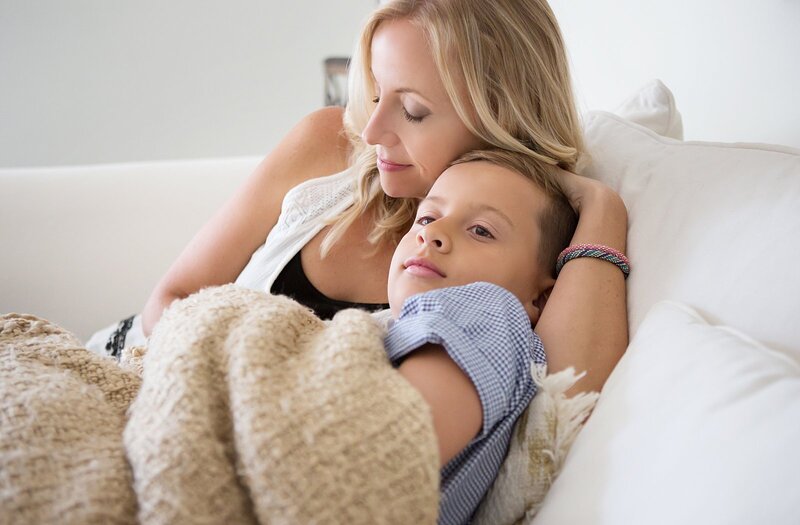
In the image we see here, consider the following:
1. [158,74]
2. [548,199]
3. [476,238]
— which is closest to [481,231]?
[476,238]

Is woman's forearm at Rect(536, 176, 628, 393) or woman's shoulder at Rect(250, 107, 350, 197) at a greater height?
woman's shoulder at Rect(250, 107, 350, 197)

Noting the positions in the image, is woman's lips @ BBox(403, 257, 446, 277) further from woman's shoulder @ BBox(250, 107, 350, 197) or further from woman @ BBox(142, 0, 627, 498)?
woman's shoulder @ BBox(250, 107, 350, 197)

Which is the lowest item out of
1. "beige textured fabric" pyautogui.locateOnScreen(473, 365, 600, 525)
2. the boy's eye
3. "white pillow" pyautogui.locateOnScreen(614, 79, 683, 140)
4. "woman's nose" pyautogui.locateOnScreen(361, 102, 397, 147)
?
"beige textured fabric" pyautogui.locateOnScreen(473, 365, 600, 525)

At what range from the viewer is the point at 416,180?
3.96 feet

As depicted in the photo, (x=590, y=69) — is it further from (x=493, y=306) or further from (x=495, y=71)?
(x=493, y=306)

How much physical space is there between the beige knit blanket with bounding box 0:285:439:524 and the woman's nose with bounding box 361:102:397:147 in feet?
1.70

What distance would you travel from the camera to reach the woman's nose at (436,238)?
92 cm

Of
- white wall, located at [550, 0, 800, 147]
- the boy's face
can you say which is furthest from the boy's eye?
white wall, located at [550, 0, 800, 147]

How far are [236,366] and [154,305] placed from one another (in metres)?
0.81

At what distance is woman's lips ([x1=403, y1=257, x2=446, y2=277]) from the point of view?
91cm

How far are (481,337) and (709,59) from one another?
931 millimetres

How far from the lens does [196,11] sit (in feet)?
11.2

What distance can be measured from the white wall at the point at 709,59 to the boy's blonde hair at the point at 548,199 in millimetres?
401

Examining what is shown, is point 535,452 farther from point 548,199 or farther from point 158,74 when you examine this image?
point 158,74
